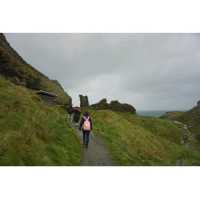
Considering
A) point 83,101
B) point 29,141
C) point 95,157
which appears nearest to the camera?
point 29,141

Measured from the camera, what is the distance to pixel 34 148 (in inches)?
440

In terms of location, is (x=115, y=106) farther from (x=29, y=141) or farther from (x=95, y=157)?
(x=29, y=141)

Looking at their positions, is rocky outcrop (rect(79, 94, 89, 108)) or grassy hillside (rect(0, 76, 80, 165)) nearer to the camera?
grassy hillside (rect(0, 76, 80, 165))

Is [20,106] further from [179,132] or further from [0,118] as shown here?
[179,132]

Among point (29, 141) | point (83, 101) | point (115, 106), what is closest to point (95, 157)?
point (29, 141)

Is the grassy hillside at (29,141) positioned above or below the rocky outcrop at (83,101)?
below

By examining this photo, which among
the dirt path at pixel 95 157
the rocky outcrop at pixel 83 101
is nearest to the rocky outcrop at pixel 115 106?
the rocky outcrop at pixel 83 101

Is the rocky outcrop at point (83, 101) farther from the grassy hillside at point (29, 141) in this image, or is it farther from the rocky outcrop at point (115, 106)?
the grassy hillside at point (29, 141)

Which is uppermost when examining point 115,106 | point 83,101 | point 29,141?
point 83,101

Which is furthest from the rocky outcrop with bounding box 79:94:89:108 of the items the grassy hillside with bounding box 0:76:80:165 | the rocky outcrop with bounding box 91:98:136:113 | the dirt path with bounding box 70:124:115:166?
the dirt path with bounding box 70:124:115:166

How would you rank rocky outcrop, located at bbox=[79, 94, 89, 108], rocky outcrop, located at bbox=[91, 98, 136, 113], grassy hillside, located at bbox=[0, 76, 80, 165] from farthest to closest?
rocky outcrop, located at bbox=[79, 94, 89, 108] < rocky outcrop, located at bbox=[91, 98, 136, 113] < grassy hillside, located at bbox=[0, 76, 80, 165]

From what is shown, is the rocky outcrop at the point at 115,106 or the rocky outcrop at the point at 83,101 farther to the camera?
the rocky outcrop at the point at 83,101

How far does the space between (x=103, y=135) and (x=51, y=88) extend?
112ft

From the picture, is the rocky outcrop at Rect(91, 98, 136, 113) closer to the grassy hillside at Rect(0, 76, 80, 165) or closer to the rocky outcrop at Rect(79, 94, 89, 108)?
the rocky outcrop at Rect(79, 94, 89, 108)
